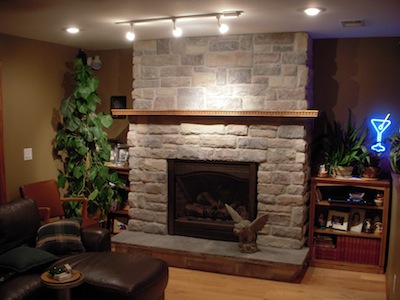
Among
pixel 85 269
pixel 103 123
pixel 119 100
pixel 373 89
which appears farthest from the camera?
pixel 119 100

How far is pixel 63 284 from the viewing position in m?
2.83

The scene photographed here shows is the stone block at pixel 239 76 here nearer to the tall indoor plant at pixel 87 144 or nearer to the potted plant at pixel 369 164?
the potted plant at pixel 369 164

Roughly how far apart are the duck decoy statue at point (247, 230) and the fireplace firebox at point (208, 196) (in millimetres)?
281

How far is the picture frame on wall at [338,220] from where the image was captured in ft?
15.0

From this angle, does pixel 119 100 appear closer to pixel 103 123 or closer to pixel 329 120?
pixel 103 123

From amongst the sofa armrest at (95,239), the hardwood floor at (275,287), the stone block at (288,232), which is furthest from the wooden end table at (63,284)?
the stone block at (288,232)

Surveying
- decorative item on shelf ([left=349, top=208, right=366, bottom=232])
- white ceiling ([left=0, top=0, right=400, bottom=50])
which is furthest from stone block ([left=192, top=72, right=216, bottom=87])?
decorative item on shelf ([left=349, top=208, right=366, bottom=232])

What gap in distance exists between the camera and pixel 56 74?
5.22 meters

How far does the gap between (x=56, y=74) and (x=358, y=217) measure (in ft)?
12.4

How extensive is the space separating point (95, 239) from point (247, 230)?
144 centimetres

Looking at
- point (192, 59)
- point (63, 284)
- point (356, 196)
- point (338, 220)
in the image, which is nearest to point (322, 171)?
point (356, 196)

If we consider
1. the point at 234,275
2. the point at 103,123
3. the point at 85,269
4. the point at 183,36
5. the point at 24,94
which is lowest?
the point at 234,275

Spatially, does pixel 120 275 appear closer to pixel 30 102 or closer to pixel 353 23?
pixel 30 102

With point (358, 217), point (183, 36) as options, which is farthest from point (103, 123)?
point (358, 217)
